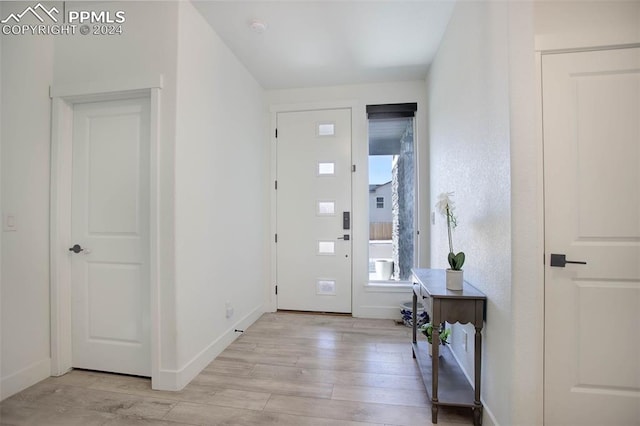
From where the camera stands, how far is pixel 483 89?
1656mm

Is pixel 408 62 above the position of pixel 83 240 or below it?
above

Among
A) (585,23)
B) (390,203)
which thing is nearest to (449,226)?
Answer: (585,23)

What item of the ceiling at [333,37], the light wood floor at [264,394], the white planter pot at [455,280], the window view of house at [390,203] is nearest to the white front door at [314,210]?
the window view of house at [390,203]

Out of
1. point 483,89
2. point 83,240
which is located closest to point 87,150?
point 83,240

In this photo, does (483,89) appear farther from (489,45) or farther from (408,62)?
(408,62)

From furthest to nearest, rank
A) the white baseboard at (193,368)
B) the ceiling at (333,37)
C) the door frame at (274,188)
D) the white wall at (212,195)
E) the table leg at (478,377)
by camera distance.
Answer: the door frame at (274,188) < the ceiling at (333,37) < the white wall at (212,195) < the white baseboard at (193,368) < the table leg at (478,377)

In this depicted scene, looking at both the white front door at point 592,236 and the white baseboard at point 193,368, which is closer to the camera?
the white front door at point 592,236

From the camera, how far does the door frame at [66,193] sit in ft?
6.48

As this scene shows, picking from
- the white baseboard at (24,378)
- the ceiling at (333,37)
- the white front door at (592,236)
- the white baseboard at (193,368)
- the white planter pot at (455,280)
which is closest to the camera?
the white front door at (592,236)

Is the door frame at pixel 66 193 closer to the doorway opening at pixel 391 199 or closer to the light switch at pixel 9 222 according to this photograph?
the light switch at pixel 9 222

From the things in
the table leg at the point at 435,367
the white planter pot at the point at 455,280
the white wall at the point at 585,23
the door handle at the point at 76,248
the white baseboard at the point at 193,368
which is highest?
the white wall at the point at 585,23

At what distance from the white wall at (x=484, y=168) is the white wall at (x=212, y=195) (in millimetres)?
2075

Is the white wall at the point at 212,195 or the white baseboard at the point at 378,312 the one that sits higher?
the white wall at the point at 212,195

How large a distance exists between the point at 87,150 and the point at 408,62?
3201mm
